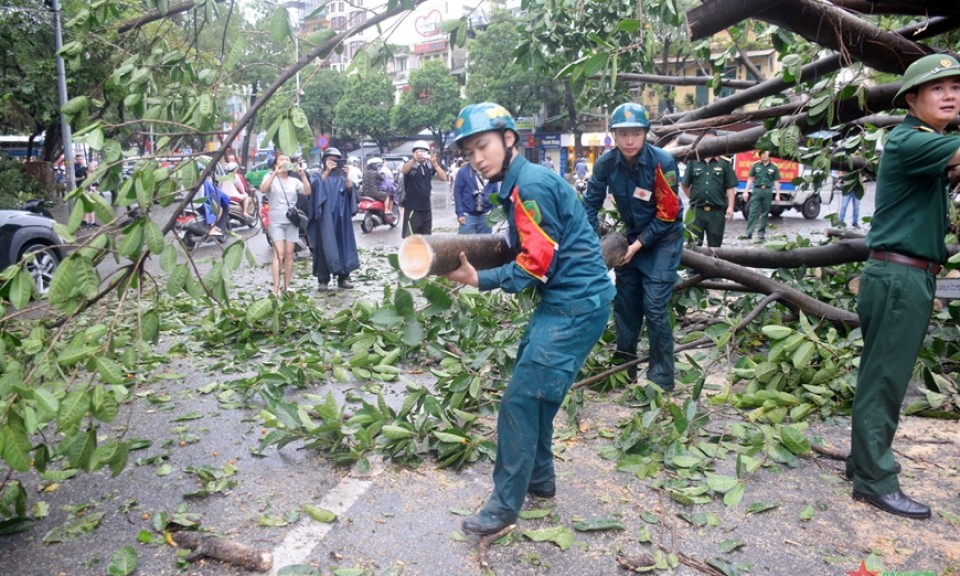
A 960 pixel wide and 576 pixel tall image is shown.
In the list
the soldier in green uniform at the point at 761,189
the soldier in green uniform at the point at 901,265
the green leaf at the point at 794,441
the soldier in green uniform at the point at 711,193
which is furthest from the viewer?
the soldier in green uniform at the point at 761,189

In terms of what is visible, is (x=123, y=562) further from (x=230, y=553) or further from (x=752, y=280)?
(x=752, y=280)

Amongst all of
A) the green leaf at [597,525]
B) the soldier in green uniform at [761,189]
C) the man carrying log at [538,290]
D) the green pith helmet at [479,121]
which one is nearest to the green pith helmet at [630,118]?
the man carrying log at [538,290]

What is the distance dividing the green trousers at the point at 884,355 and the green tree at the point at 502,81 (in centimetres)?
4343

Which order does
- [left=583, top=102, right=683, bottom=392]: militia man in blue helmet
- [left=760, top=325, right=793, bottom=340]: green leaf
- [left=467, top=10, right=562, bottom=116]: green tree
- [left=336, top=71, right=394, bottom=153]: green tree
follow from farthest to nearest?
[left=336, top=71, right=394, bottom=153]: green tree, [left=467, top=10, right=562, bottom=116]: green tree, [left=583, top=102, right=683, bottom=392]: militia man in blue helmet, [left=760, top=325, right=793, bottom=340]: green leaf

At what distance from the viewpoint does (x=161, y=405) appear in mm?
5410

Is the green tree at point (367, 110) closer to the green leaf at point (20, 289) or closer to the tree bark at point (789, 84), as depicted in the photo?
the tree bark at point (789, 84)

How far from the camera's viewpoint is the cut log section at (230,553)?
3.22 meters

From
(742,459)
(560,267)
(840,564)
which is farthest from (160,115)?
(840,564)

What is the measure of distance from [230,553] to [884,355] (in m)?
3.02

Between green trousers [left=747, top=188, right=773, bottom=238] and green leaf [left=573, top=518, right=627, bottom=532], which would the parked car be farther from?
green trousers [left=747, top=188, right=773, bottom=238]

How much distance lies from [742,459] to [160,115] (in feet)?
11.3

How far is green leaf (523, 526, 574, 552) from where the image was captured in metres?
3.38

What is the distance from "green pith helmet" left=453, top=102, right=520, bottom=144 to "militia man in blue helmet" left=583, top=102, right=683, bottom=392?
1.82 m

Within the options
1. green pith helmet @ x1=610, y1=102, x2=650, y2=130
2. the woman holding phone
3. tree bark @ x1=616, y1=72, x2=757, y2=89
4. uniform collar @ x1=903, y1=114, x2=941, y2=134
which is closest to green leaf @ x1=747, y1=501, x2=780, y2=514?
uniform collar @ x1=903, y1=114, x2=941, y2=134
